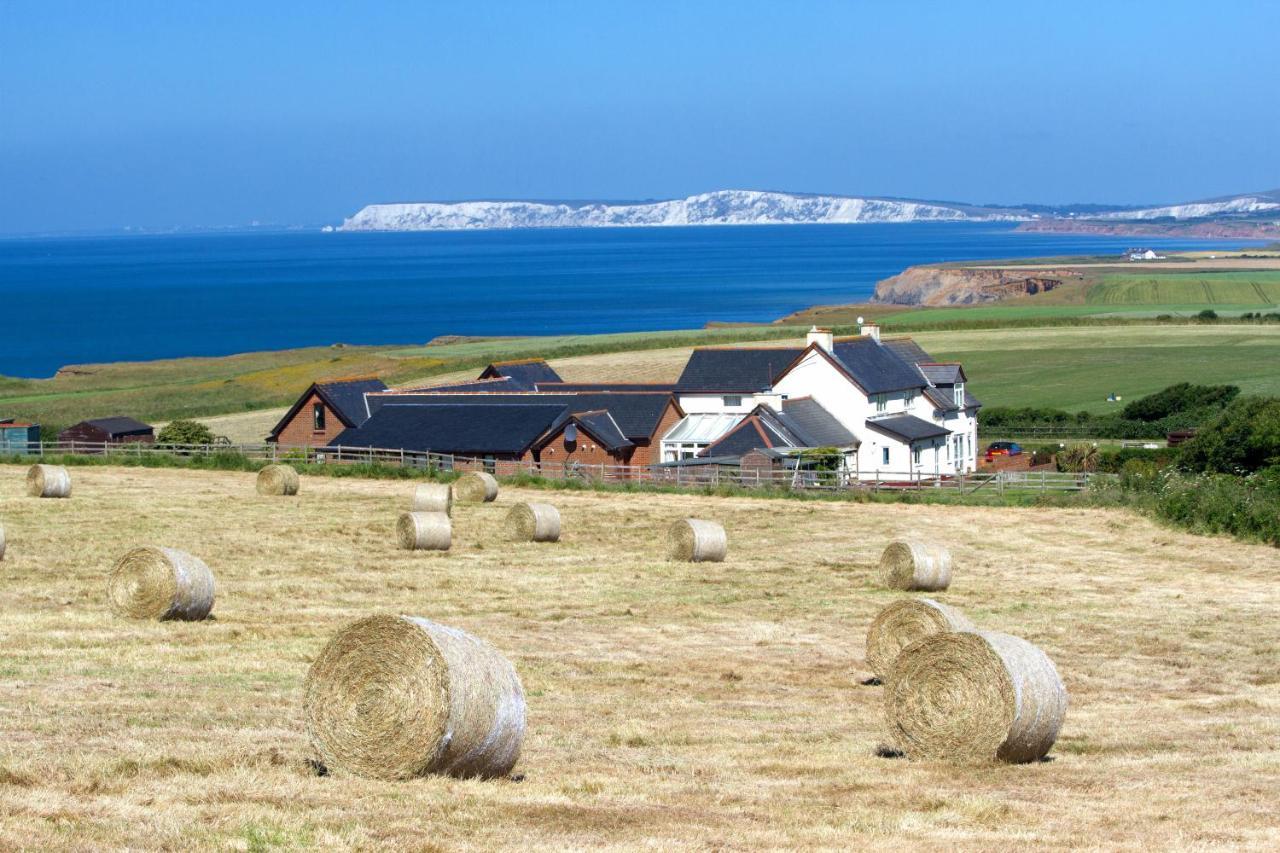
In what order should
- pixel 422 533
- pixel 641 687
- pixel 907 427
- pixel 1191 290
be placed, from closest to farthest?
pixel 641 687 → pixel 422 533 → pixel 907 427 → pixel 1191 290

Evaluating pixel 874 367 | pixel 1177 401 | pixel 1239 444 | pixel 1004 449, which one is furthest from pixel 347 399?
pixel 1177 401

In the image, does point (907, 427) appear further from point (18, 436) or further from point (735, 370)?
point (18, 436)

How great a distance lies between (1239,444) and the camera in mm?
47469

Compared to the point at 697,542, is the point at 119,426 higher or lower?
higher

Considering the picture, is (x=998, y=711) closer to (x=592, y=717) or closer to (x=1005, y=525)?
(x=592, y=717)

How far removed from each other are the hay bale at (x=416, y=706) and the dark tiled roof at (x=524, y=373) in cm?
5477

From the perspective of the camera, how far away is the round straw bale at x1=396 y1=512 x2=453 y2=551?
3125cm

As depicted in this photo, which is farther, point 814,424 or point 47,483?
point 814,424

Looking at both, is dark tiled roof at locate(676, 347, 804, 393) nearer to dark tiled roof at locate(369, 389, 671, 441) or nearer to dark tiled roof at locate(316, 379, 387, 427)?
dark tiled roof at locate(369, 389, 671, 441)

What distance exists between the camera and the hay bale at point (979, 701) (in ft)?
44.7

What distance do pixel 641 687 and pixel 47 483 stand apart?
25.4 m

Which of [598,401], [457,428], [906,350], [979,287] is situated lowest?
[457,428]

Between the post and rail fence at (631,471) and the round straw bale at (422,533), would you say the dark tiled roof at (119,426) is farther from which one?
the round straw bale at (422,533)

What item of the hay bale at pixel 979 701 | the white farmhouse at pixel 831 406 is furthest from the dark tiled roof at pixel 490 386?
the hay bale at pixel 979 701
